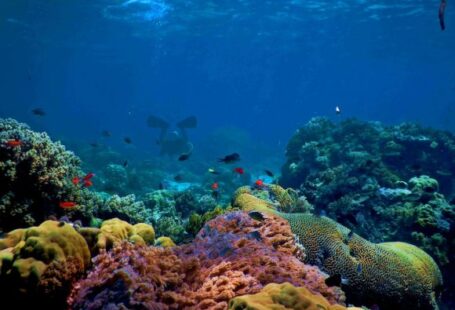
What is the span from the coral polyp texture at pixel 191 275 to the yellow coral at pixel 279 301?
0.47 meters

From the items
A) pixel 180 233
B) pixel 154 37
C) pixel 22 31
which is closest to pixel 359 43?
pixel 154 37

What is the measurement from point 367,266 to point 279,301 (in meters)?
3.70

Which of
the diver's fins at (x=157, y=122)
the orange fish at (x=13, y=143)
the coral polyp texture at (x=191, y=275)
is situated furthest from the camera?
the diver's fins at (x=157, y=122)

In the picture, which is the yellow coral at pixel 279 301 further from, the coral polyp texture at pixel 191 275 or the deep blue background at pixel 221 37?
the deep blue background at pixel 221 37

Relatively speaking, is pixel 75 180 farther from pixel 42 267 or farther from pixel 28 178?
pixel 42 267

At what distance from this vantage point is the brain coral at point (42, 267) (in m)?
3.37

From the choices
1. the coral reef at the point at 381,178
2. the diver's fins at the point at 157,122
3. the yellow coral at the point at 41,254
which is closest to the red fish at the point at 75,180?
the yellow coral at the point at 41,254

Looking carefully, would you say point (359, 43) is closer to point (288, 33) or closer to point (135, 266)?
point (288, 33)

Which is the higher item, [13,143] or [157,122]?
[13,143]

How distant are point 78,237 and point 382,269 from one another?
4813 mm

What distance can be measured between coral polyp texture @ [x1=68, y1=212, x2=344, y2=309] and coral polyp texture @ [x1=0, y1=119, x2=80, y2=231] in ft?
9.01

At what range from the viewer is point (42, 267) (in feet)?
11.3

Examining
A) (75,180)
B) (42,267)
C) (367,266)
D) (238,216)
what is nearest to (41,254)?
(42,267)

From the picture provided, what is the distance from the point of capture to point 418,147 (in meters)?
Result: 17.0
